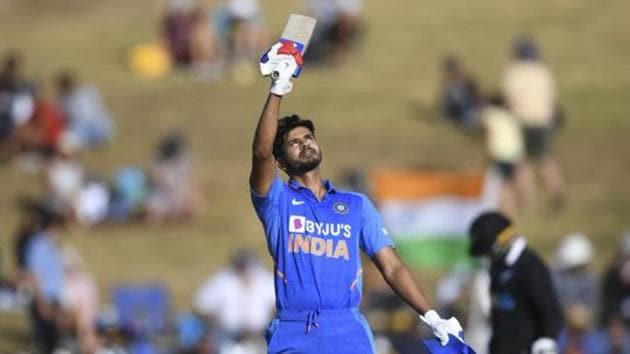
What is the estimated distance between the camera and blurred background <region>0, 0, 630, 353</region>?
19609mm

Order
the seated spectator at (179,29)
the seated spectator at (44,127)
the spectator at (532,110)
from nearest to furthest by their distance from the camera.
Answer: the seated spectator at (44,127) < the spectator at (532,110) < the seated spectator at (179,29)

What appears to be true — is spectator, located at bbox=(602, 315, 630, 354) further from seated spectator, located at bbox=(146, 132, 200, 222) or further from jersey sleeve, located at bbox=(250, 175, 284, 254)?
jersey sleeve, located at bbox=(250, 175, 284, 254)

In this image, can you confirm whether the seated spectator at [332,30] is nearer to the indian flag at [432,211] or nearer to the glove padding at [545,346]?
the indian flag at [432,211]

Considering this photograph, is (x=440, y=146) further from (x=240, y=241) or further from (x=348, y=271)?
(x=348, y=271)

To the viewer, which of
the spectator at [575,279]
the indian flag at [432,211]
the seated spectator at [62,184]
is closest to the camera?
the spectator at [575,279]

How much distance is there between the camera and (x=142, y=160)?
87.5ft

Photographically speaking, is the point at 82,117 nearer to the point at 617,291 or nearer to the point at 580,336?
the point at 617,291

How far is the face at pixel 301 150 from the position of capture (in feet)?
29.2

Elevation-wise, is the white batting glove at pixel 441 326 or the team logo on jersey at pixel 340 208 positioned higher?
the team logo on jersey at pixel 340 208

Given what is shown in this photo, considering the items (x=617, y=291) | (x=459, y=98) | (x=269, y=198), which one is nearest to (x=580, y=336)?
(x=617, y=291)

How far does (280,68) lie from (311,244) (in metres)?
0.86

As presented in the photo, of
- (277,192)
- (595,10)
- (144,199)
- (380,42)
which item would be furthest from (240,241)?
(277,192)

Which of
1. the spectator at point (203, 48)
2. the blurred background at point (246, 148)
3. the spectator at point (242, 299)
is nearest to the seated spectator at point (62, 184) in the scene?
the blurred background at point (246, 148)

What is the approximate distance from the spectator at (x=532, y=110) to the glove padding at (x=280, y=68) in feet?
53.0
